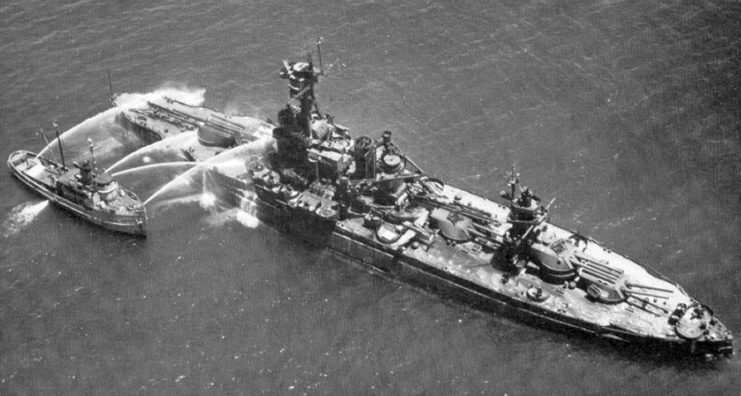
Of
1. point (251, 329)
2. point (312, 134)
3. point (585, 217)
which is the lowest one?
point (251, 329)

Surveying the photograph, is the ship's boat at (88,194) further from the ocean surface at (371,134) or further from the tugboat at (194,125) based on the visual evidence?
the tugboat at (194,125)

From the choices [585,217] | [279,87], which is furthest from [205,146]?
[585,217]

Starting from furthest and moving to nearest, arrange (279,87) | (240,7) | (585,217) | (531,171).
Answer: (240,7), (279,87), (531,171), (585,217)

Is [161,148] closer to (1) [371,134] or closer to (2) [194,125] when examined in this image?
(2) [194,125]

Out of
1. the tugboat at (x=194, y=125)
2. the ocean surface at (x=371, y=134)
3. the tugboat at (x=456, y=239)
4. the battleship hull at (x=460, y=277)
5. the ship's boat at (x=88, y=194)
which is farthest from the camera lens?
the tugboat at (x=194, y=125)

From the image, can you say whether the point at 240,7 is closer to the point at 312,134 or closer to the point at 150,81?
the point at 150,81

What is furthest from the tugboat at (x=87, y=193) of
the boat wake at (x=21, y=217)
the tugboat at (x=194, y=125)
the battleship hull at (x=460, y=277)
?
the battleship hull at (x=460, y=277)

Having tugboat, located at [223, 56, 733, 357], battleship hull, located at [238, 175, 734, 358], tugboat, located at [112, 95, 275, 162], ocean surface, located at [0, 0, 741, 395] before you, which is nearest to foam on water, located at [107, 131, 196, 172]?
ocean surface, located at [0, 0, 741, 395]
